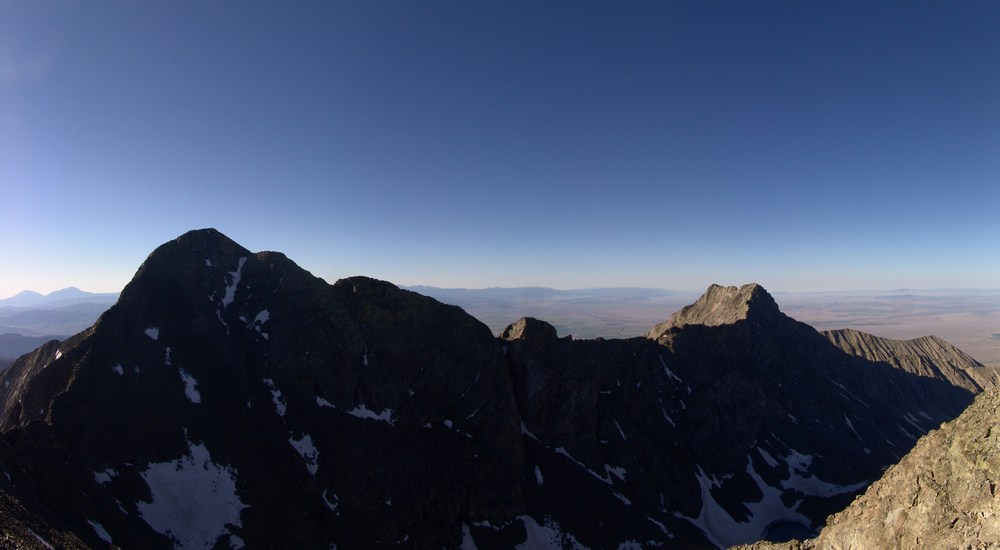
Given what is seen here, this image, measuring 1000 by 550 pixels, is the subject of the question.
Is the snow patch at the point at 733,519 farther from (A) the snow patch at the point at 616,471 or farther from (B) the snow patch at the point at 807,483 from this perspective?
(A) the snow patch at the point at 616,471

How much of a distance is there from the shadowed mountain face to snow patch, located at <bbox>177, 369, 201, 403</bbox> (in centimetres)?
27

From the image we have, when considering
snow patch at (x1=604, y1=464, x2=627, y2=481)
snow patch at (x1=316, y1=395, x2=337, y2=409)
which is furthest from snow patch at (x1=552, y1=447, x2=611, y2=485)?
snow patch at (x1=316, y1=395, x2=337, y2=409)

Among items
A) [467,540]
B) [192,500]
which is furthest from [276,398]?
[467,540]

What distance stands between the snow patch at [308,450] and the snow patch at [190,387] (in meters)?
15.2

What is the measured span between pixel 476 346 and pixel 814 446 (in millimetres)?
123533

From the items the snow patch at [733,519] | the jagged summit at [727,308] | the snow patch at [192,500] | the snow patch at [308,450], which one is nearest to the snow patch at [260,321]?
the snow patch at [308,450]

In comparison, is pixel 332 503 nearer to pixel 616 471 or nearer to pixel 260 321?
pixel 260 321

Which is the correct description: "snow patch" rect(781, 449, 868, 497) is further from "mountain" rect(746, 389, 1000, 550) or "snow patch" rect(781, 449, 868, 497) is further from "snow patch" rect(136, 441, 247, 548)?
"snow patch" rect(136, 441, 247, 548)

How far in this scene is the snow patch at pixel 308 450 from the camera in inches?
2598

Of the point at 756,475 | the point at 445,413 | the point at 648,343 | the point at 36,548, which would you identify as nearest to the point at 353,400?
the point at 445,413

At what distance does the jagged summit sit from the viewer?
162 meters

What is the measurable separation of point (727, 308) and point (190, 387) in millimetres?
178071

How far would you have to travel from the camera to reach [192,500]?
178ft

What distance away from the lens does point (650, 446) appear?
105 meters
